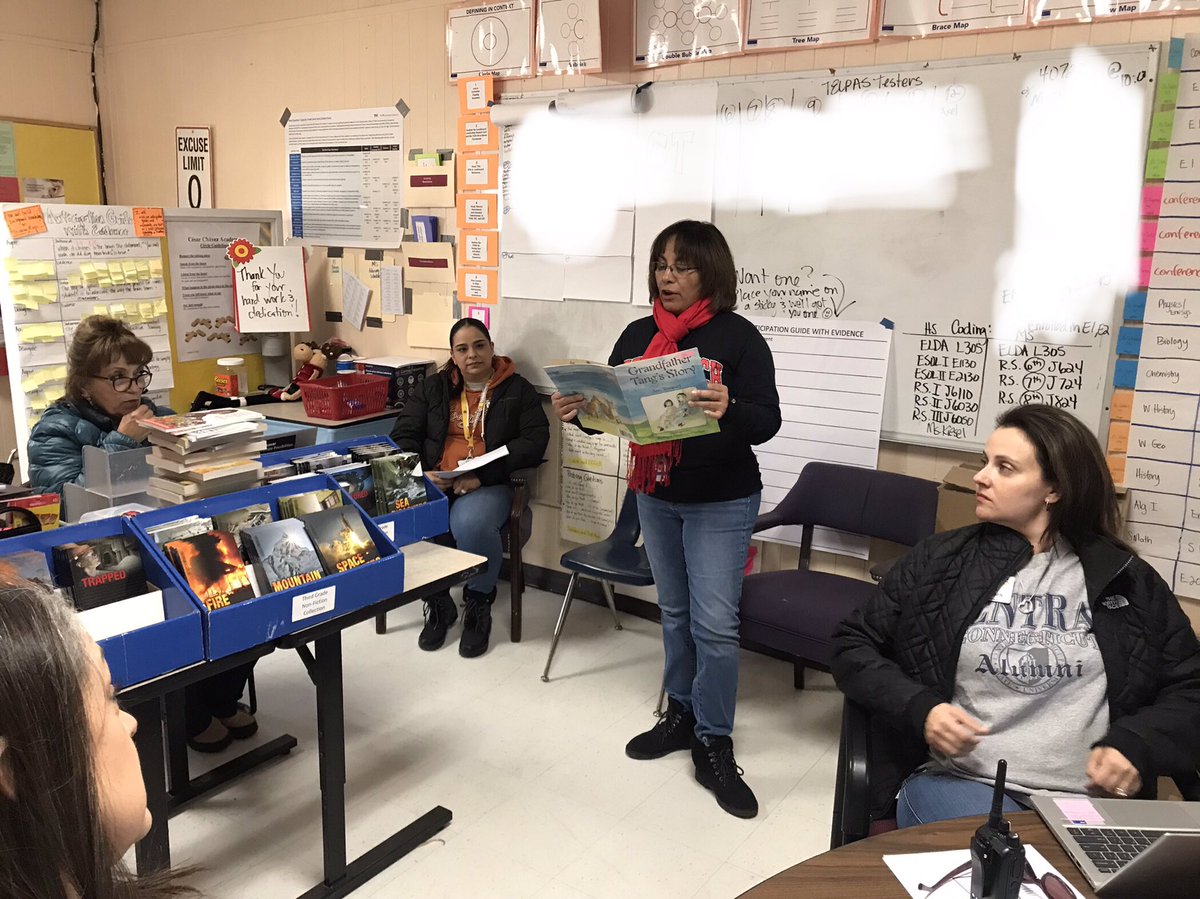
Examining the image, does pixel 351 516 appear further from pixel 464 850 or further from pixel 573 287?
pixel 573 287

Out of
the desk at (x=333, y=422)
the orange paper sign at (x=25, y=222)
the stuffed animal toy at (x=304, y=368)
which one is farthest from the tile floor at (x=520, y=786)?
the orange paper sign at (x=25, y=222)

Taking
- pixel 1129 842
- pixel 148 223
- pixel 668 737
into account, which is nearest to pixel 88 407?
pixel 148 223

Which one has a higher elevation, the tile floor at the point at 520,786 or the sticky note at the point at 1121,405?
the sticky note at the point at 1121,405

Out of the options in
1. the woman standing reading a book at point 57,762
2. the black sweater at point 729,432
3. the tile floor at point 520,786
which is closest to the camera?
the woman standing reading a book at point 57,762

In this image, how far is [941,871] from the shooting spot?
1.13 meters

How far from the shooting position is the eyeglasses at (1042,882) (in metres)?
1.07

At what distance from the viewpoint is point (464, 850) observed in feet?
7.52

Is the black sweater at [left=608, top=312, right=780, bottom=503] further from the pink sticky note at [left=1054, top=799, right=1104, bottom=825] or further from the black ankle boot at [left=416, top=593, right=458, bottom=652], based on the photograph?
the black ankle boot at [left=416, top=593, right=458, bottom=652]

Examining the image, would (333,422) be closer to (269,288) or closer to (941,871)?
(269,288)

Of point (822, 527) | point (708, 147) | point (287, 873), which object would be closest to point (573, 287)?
point (708, 147)

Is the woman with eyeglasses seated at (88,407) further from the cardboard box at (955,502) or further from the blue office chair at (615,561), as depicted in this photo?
the cardboard box at (955,502)

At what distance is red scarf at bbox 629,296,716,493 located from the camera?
2.44m

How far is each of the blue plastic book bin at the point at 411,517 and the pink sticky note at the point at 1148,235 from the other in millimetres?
2107

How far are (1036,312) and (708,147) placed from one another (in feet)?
4.15
